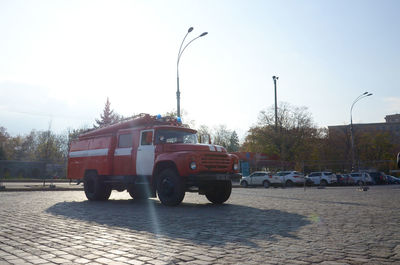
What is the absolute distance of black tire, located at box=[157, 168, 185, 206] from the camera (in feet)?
33.2

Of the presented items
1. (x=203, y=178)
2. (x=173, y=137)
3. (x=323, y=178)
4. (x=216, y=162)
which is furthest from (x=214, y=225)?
(x=323, y=178)

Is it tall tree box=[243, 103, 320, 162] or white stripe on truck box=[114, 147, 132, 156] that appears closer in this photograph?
white stripe on truck box=[114, 147, 132, 156]

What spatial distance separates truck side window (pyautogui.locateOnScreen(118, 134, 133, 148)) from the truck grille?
11.4ft

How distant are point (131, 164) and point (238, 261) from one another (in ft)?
28.2

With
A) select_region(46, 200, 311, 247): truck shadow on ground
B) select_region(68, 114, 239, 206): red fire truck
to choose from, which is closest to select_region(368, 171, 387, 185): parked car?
select_region(68, 114, 239, 206): red fire truck

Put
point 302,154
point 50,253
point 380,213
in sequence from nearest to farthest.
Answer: point 50,253
point 380,213
point 302,154

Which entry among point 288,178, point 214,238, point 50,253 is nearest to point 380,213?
point 214,238

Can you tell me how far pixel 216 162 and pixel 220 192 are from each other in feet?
5.03

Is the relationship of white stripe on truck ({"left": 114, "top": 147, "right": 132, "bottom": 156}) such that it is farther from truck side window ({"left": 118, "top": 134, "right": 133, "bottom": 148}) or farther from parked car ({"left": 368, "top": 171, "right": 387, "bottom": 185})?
parked car ({"left": 368, "top": 171, "right": 387, "bottom": 185})

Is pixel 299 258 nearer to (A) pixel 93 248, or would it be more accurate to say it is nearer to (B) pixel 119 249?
(B) pixel 119 249

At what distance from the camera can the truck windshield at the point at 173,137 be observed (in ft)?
37.6

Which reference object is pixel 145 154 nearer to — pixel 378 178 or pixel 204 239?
pixel 204 239

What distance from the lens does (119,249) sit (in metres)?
4.73

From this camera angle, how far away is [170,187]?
34.0 feet
